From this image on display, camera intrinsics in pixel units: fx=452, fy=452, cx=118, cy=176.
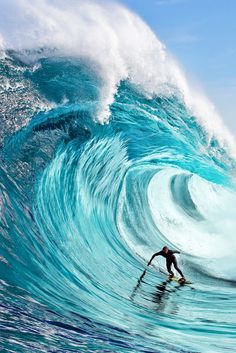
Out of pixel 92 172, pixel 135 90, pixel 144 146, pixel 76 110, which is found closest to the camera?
A: pixel 76 110

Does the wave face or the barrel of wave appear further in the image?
the barrel of wave

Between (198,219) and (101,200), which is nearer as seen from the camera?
(101,200)

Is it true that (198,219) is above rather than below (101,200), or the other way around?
above

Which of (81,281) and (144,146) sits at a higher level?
(144,146)

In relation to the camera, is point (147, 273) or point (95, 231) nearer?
point (147, 273)

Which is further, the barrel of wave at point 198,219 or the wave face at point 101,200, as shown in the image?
the barrel of wave at point 198,219

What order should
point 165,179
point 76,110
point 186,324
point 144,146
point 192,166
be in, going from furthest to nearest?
point 165,179 < point 192,166 < point 144,146 < point 76,110 < point 186,324

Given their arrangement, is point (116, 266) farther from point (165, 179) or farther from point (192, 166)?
point (165, 179)

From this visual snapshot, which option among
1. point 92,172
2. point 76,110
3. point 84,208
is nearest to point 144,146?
point 92,172
